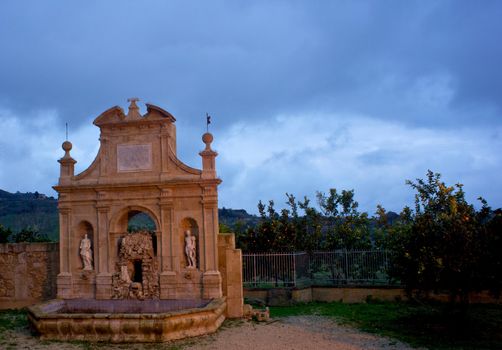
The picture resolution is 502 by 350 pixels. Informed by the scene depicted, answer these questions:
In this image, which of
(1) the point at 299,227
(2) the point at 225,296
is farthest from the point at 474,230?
(1) the point at 299,227

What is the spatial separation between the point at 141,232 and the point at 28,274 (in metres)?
4.54

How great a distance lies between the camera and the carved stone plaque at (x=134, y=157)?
17000 millimetres

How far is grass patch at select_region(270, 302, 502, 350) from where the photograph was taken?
1273 centimetres

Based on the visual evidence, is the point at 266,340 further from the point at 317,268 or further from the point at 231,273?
the point at 317,268

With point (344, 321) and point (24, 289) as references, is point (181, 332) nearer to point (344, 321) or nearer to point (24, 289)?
point (344, 321)

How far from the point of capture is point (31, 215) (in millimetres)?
46406

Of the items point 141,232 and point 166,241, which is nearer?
point 166,241

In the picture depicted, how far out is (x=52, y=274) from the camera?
18109mm

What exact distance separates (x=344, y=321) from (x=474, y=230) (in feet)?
14.8

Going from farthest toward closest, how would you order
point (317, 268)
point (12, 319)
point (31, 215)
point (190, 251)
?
1. point (31, 215)
2. point (317, 268)
3. point (190, 251)
4. point (12, 319)

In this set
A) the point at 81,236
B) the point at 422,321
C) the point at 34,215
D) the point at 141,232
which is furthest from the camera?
the point at 34,215

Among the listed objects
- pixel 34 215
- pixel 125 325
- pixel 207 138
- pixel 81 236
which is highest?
pixel 207 138

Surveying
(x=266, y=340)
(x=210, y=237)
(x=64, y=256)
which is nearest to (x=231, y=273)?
(x=210, y=237)

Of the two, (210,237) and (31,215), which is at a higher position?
(31,215)
